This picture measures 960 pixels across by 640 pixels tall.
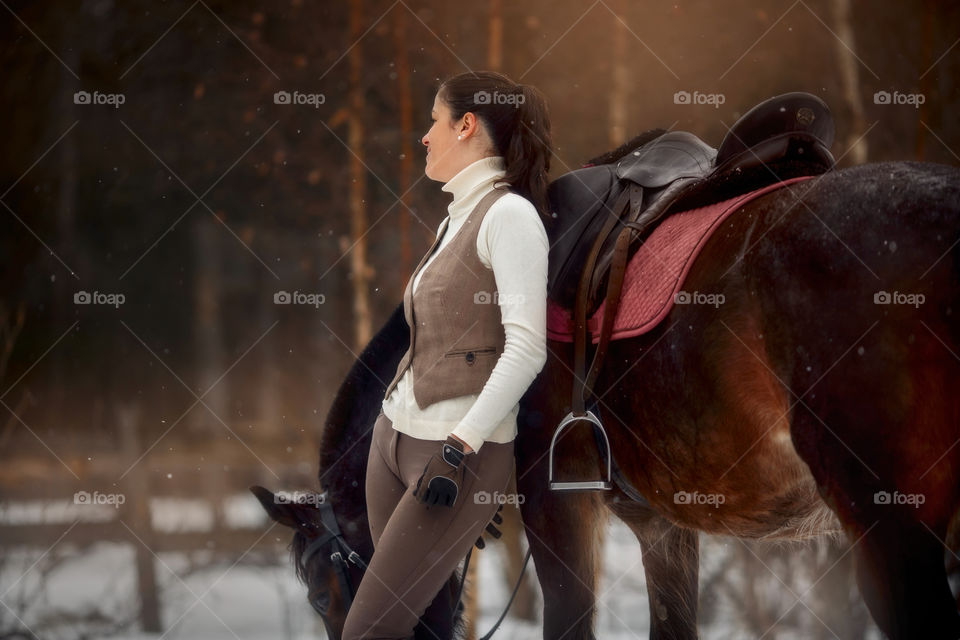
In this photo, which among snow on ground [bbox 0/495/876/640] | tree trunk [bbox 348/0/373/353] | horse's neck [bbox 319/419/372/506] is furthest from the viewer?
tree trunk [bbox 348/0/373/353]

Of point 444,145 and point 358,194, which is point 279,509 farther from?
point 358,194

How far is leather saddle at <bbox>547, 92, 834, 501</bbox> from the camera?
2125mm

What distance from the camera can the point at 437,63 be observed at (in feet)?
20.7

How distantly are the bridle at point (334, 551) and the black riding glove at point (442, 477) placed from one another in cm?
86

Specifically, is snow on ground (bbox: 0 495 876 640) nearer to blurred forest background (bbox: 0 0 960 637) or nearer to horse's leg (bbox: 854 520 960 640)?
blurred forest background (bbox: 0 0 960 637)

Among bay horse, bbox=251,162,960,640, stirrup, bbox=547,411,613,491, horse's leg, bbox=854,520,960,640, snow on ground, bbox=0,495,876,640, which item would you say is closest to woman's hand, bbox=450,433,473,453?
stirrup, bbox=547,411,613,491

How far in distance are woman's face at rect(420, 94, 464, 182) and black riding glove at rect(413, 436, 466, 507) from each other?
25.7 inches

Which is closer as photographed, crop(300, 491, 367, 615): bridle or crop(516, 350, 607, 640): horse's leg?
crop(516, 350, 607, 640): horse's leg

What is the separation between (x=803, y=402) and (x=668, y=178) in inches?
35.9

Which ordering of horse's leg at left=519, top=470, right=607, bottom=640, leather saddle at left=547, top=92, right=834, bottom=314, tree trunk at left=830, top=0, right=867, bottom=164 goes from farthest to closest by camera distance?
tree trunk at left=830, top=0, right=867, bottom=164 < horse's leg at left=519, top=470, right=607, bottom=640 < leather saddle at left=547, top=92, right=834, bottom=314

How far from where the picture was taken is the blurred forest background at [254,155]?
596 cm

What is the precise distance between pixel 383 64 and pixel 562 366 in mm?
4671

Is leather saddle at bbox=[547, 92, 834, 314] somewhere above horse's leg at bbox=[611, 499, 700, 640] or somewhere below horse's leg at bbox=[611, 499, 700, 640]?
above

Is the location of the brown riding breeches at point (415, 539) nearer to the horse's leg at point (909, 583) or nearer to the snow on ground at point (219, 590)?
the horse's leg at point (909, 583)
